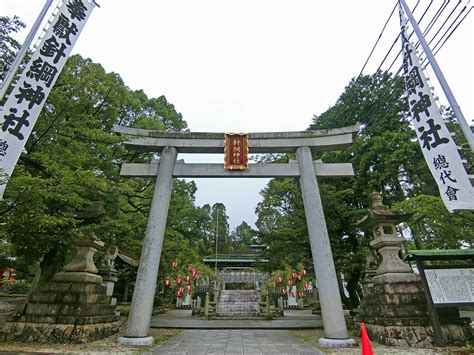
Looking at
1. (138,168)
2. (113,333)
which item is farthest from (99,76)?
(113,333)

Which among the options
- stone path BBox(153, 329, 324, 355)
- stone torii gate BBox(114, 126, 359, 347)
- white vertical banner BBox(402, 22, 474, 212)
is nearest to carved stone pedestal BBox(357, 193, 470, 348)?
stone torii gate BBox(114, 126, 359, 347)

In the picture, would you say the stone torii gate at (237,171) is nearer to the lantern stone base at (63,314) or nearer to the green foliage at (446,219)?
the lantern stone base at (63,314)

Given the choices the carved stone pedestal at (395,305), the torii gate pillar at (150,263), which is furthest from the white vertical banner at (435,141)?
the torii gate pillar at (150,263)

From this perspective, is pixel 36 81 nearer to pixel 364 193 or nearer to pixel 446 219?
pixel 446 219

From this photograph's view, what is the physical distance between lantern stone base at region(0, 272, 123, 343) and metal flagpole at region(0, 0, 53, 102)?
4978 mm

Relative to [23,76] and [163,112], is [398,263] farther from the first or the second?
[163,112]

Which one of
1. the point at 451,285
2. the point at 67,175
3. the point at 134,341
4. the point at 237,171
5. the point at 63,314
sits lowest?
the point at 134,341

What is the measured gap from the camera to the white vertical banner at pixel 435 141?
5.76 meters

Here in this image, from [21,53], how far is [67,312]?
617 cm

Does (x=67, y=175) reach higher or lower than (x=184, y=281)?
higher

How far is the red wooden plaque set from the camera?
30.3 ft

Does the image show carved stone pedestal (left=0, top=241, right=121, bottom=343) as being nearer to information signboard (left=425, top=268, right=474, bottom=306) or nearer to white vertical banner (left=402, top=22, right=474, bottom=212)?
information signboard (left=425, top=268, right=474, bottom=306)

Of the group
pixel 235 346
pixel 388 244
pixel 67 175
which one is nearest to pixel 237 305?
pixel 235 346

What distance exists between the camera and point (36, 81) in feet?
20.6
